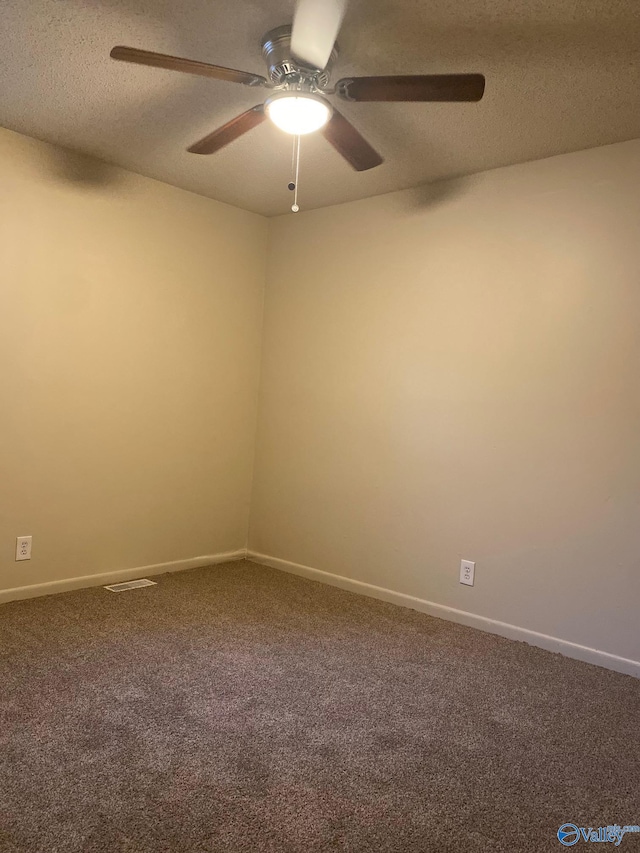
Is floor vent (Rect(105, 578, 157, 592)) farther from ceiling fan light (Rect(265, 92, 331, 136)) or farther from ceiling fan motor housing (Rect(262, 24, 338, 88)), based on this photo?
ceiling fan motor housing (Rect(262, 24, 338, 88))

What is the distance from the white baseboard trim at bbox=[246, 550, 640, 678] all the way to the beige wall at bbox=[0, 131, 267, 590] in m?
0.49

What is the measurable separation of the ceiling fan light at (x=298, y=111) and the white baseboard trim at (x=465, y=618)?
235cm

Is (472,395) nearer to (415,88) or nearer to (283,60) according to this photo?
(415,88)

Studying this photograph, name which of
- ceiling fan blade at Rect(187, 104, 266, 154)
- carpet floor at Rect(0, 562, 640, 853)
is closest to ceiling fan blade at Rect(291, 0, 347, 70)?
ceiling fan blade at Rect(187, 104, 266, 154)

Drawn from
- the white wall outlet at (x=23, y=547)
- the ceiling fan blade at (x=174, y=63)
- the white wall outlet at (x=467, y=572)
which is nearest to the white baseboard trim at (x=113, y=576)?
the white wall outlet at (x=23, y=547)

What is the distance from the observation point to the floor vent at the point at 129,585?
3462 mm

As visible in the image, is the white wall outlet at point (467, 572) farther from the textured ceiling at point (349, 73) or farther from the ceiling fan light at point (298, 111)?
the ceiling fan light at point (298, 111)

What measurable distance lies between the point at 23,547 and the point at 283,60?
2.51 metres

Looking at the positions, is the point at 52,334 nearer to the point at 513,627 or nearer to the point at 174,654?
the point at 174,654

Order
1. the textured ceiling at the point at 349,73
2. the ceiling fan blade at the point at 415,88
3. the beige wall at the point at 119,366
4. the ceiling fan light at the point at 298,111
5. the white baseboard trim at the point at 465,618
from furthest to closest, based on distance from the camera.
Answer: the beige wall at the point at 119,366 → the white baseboard trim at the point at 465,618 → the ceiling fan light at the point at 298,111 → the textured ceiling at the point at 349,73 → the ceiling fan blade at the point at 415,88

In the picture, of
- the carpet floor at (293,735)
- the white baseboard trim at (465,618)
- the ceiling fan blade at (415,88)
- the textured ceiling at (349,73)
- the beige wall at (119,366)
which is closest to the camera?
the carpet floor at (293,735)

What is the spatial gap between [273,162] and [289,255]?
951mm

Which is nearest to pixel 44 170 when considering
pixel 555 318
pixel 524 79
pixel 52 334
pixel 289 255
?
pixel 52 334

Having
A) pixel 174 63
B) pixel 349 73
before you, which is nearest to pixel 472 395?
pixel 349 73
